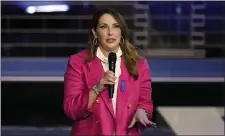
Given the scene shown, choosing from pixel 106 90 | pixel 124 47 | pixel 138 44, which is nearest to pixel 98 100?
pixel 106 90

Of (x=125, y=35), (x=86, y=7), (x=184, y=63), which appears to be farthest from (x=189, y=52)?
(x=125, y=35)

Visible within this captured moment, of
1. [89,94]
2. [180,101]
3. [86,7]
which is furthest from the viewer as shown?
[180,101]

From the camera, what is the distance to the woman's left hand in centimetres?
127

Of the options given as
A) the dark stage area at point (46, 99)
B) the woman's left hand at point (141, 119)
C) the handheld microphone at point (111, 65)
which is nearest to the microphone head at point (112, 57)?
the handheld microphone at point (111, 65)

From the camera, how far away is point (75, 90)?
1.29m

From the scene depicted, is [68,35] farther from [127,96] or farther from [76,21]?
[127,96]

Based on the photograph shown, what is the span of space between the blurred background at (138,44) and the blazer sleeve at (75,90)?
222 cm

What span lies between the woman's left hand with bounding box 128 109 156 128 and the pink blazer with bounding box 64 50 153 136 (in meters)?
0.02

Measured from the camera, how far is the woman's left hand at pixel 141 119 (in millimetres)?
1272

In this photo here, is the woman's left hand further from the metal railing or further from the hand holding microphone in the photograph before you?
the metal railing

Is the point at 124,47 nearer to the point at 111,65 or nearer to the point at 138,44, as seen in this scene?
the point at 111,65

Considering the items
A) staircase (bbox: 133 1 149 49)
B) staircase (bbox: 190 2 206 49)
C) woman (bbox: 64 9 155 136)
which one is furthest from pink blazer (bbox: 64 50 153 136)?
staircase (bbox: 190 2 206 49)

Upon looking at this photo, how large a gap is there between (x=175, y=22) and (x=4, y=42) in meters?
1.33

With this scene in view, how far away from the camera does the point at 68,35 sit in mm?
3816
